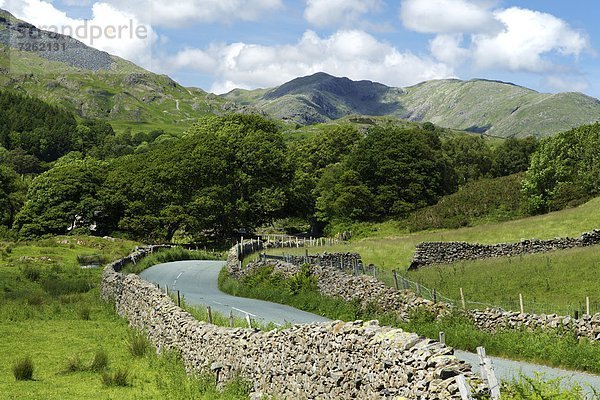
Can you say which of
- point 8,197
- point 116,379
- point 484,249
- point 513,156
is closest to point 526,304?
point 116,379

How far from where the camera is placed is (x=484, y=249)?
45.7 metres

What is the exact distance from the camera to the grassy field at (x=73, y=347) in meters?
16.2

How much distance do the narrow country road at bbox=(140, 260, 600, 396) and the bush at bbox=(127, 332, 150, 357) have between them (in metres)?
4.57

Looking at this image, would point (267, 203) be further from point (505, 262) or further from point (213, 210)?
point (505, 262)

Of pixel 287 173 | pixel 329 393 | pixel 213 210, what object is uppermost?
pixel 287 173

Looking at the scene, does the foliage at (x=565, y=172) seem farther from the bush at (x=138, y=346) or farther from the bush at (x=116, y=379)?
the bush at (x=116, y=379)

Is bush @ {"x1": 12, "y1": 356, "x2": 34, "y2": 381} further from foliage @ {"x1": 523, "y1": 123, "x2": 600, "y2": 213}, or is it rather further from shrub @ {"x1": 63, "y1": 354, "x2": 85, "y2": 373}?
foliage @ {"x1": 523, "y1": 123, "x2": 600, "y2": 213}

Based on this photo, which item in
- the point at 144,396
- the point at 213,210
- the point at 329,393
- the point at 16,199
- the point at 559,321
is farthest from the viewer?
the point at 16,199

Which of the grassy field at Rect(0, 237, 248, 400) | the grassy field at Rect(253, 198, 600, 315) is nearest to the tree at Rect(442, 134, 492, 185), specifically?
the grassy field at Rect(253, 198, 600, 315)

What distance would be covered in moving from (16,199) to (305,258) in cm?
7411

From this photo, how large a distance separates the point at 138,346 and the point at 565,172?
64.8 m

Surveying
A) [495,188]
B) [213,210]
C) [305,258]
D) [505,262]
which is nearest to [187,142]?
[213,210]

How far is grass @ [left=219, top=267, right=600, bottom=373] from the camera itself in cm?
1647

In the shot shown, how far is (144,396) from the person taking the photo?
615 inches
